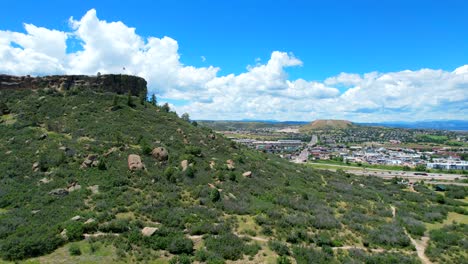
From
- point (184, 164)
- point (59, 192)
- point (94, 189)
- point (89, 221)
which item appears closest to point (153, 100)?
point (184, 164)

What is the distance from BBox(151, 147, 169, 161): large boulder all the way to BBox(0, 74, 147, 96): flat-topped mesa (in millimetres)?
35649

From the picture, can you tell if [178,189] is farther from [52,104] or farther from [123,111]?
[52,104]

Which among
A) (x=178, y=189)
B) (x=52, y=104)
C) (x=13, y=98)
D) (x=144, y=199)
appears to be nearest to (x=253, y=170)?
(x=178, y=189)

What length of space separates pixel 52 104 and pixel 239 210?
47382 mm

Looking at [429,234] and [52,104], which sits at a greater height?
[52,104]

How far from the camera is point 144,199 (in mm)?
31156

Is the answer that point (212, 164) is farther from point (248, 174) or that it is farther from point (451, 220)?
point (451, 220)

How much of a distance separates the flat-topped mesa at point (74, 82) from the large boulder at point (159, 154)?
35.6 meters

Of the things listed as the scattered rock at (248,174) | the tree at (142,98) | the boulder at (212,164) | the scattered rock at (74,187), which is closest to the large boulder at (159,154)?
the boulder at (212,164)

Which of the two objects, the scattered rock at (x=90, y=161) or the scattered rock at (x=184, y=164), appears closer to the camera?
the scattered rock at (x=90, y=161)

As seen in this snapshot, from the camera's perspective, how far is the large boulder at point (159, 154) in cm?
4227

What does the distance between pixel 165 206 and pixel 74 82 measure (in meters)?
52.1

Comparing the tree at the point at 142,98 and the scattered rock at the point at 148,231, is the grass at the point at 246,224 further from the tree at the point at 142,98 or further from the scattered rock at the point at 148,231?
the tree at the point at 142,98

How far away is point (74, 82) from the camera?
6812 cm
